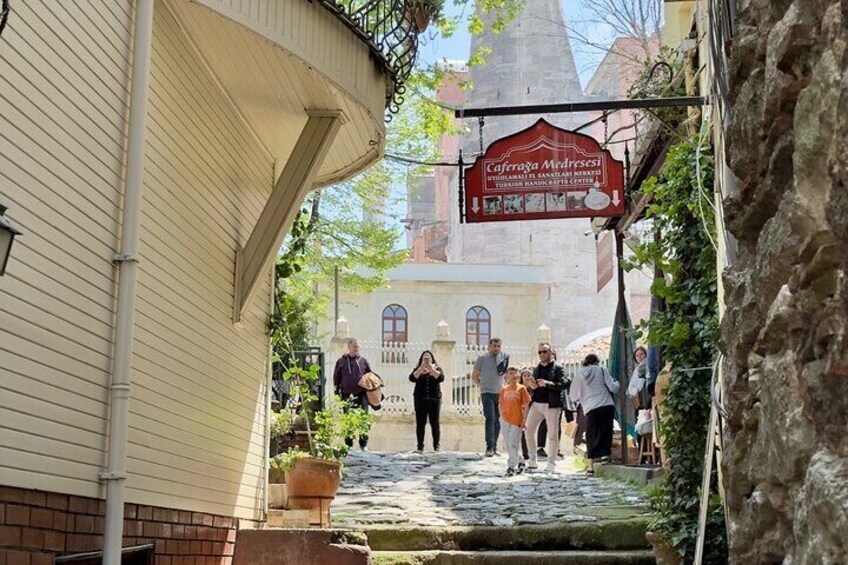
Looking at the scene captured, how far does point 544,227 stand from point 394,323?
496 inches

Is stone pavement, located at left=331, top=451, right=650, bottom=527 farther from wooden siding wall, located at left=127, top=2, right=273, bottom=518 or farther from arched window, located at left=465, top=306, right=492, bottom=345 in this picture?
arched window, located at left=465, top=306, right=492, bottom=345

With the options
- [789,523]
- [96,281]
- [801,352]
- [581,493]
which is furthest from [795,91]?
[581,493]

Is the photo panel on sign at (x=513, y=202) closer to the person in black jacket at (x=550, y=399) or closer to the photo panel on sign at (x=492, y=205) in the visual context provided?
the photo panel on sign at (x=492, y=205)

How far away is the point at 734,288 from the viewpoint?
471 centimetres

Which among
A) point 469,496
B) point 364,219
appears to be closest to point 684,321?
point 469,496

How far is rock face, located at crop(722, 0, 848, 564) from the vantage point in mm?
3250

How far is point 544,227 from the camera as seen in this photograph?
5431cm

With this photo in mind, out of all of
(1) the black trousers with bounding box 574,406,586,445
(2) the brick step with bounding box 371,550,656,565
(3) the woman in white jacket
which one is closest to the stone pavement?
(3) the woman in white jacket

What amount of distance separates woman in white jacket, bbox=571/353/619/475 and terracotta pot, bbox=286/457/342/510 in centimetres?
613

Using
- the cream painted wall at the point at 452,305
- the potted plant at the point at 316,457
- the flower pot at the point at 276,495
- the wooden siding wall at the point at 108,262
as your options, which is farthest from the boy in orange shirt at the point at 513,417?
the cream painted wall at the point at 452,305

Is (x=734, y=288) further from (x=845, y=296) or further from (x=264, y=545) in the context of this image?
(x=264, y=545)

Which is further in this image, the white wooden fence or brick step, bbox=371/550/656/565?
the white wooden fence

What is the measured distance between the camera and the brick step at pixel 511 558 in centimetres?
1048

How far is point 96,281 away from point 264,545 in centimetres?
378
